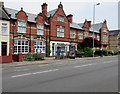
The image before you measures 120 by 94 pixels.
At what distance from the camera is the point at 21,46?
25.7 meters

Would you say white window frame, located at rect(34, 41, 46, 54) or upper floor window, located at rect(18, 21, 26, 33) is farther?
white window frame, located at rect(34, 41, 46, 54)

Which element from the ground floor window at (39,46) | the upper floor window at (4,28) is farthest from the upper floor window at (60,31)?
the upper floor window at (4,28)

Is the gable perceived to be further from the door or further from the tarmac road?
the tarmac road

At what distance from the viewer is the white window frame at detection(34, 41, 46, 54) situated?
27.9 m

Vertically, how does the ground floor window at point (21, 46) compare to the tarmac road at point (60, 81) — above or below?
above

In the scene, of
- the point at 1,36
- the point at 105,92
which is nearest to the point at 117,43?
the point at 1,36

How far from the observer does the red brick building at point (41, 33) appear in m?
25.2

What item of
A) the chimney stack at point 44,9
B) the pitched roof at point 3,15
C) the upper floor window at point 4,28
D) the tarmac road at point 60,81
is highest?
the chimney stack at point 44,9

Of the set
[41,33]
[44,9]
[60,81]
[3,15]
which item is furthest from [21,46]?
[60,81]

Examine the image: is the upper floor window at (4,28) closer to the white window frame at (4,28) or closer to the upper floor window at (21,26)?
the white window frame at (4,28)

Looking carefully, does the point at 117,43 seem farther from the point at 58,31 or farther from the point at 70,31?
the point at 58,31

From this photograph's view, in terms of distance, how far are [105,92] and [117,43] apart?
63.8 meters

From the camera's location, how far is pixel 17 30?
2525cm

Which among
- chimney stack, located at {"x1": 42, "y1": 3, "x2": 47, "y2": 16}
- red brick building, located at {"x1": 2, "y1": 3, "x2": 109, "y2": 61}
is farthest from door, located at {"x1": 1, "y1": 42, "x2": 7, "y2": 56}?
chimney stack, located at {"x1": 42, "y1": 3, "x2": 47, "y2": 16}
